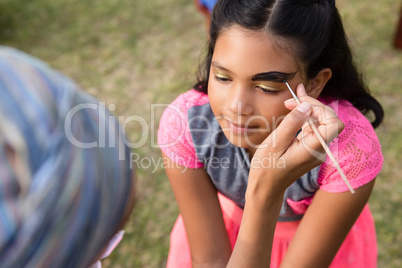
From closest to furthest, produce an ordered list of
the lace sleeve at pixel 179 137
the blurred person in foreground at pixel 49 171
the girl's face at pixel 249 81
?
the blurred person in foreground at pixel 49 171 < the girl's face at pixel 249 81 < the lace sleeve at pixel 179 137

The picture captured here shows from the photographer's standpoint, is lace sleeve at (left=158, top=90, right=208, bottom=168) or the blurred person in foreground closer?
the blurred person in foreground

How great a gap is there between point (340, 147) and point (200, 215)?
0.56 metres

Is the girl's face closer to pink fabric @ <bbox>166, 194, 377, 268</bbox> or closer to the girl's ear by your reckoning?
the girl's ear

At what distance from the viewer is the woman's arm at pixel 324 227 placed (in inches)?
55.9

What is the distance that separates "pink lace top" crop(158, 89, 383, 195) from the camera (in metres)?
1.39

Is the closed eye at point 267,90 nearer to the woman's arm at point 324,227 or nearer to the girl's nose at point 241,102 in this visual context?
the girl's nose at point 241,102

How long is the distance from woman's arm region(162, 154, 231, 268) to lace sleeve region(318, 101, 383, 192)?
0.42 metres

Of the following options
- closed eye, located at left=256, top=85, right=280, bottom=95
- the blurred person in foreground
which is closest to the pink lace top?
closed eye, located at left=256, top=85, right=280, bottom=95

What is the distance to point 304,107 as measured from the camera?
1.17m

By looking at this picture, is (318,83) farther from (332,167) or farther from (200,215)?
(200,215)

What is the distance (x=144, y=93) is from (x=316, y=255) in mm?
2335

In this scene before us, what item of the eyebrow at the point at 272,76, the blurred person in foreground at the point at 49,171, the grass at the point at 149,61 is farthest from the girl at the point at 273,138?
the grass at the point at 149,61

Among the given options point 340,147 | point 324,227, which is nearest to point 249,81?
point 340,147

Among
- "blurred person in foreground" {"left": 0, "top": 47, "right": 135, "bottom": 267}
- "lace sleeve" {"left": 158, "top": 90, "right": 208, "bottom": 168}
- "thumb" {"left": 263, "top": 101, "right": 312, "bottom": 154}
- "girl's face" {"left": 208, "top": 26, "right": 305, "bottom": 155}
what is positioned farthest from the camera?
"lace sleeve" {"left": 158, "top": 90, "right": 208, "bottom": 168}
